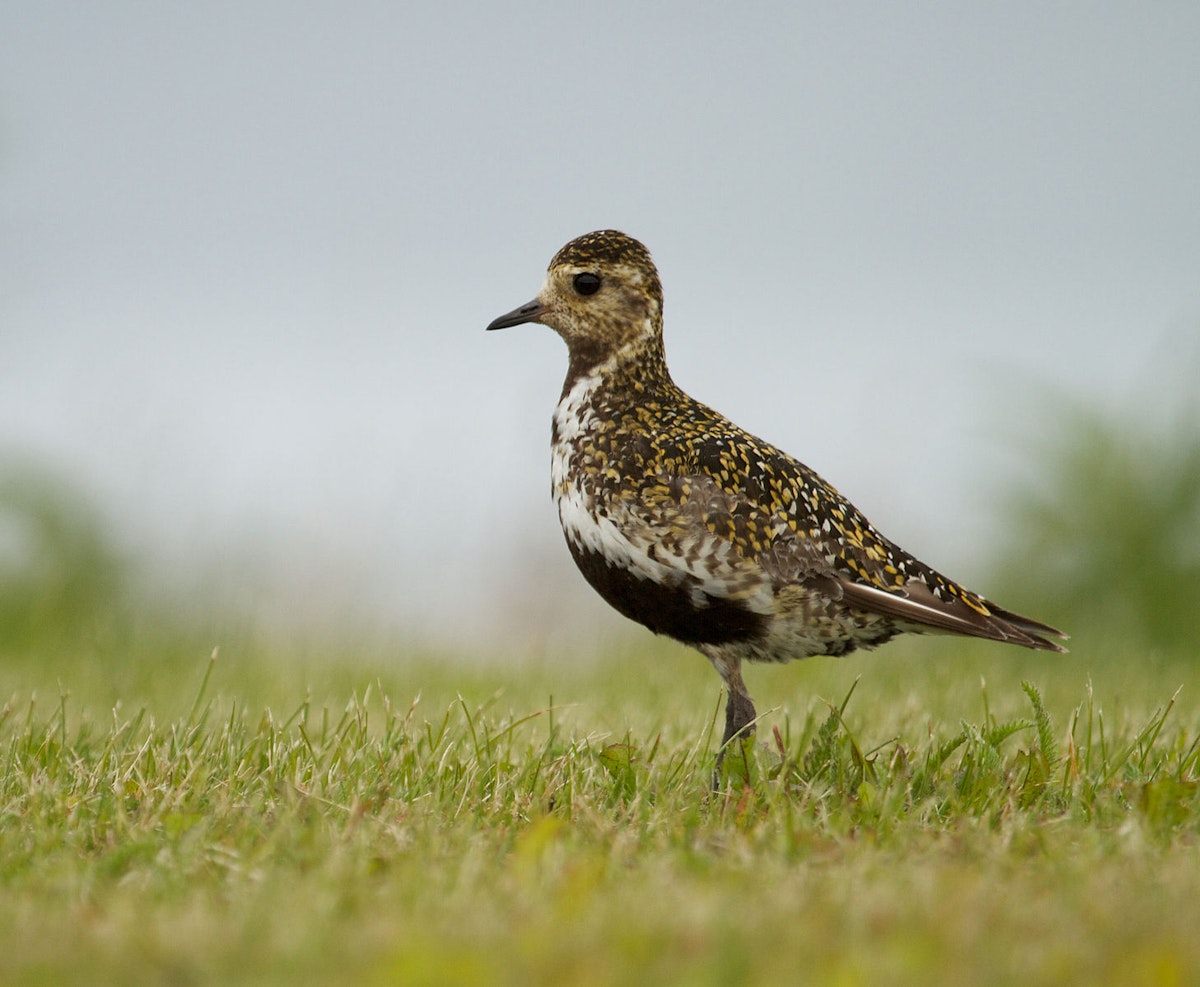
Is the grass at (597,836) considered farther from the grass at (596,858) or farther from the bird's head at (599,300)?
the bird's head at (599,300)

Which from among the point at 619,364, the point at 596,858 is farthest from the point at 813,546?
the point at 596,858

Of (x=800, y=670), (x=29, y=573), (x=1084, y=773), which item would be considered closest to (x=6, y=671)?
(x=29, y=573)

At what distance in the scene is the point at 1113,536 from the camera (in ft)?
33.8

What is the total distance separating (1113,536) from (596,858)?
24.9 feet

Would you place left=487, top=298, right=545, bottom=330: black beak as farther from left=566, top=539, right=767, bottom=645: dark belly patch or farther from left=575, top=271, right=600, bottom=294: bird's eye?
left=566, top=539, right=767, bottom=645: dark belly patch

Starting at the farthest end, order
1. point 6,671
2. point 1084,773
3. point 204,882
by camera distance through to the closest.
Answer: point 6,671 → point 1084,773 → point 204,882

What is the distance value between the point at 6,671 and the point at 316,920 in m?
6.01

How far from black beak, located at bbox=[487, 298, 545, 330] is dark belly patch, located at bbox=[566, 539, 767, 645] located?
3.79 feet

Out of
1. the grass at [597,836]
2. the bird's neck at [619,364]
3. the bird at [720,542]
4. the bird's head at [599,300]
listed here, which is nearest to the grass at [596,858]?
the grass at [597,836]

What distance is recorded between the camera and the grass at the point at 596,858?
2.89 metres

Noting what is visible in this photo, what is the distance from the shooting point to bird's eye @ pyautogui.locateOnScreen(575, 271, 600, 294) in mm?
5660

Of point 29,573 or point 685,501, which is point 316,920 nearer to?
point 685,501

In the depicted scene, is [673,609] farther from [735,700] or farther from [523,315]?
[523,315]

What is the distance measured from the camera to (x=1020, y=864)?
3.91 m
